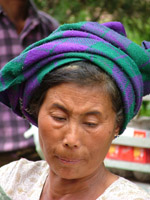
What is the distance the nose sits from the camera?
1579mm

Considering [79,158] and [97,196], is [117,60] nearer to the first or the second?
[79,158]

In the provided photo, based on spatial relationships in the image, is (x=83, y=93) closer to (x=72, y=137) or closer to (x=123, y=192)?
(x=72, y=137)

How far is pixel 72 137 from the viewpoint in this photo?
62.2 inches

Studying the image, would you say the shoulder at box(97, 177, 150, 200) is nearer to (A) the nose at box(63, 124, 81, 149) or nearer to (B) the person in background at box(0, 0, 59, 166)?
(A) the nose at box(63, 124, 81, 149)

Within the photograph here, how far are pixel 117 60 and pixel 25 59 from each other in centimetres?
40

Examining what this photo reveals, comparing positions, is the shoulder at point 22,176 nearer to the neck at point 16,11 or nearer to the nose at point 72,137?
the nose at point 72,137

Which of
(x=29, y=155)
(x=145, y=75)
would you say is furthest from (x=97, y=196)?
(x=29, y=155)

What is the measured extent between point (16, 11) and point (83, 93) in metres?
2.34

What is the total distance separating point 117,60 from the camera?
1.63 metres

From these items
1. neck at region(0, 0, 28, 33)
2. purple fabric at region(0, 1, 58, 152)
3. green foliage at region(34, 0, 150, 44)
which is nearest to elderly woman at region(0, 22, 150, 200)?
purple fabric at region(0, 1, 58, 152)

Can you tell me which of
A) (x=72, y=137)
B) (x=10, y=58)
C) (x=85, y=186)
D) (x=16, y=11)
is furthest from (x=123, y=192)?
(x=16, y=11)

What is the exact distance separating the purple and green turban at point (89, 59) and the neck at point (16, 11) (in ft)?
6.45

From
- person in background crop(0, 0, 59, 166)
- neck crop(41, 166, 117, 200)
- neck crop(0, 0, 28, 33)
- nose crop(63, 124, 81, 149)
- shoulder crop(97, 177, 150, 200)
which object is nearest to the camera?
nose crop(63, 124, 81, 149)

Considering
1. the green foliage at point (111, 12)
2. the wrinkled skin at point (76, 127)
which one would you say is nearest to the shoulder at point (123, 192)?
the wrinkled skin at point (76, 127)
